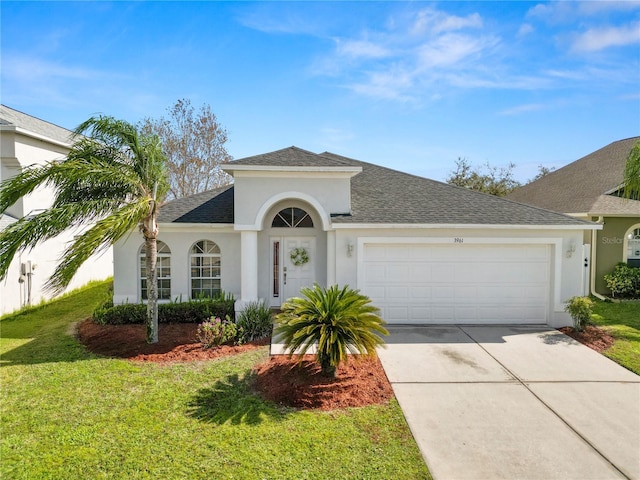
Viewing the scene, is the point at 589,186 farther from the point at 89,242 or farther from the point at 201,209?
the point at 89,242

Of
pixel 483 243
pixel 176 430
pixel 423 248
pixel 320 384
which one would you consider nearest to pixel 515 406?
pixel 320 384

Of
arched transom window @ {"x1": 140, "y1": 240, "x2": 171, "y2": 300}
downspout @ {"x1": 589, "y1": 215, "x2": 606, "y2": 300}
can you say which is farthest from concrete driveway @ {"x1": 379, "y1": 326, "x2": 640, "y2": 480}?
arched transom window @ {"x1": 140, "y1": 240, "x2": 171, "y2": 300}

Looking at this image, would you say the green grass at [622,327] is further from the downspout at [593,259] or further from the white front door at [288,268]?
the white front door at [288,268]

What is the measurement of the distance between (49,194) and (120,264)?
717 cm

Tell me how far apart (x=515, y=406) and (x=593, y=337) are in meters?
5.32

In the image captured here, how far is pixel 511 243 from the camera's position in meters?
10.7

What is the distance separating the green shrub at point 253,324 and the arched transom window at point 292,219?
11.0ft

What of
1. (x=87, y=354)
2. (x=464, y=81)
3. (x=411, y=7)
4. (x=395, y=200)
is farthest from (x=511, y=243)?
(x=87, y=354)

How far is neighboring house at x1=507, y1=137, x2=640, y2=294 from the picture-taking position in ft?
49.2

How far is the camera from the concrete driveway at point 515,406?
4754 mm

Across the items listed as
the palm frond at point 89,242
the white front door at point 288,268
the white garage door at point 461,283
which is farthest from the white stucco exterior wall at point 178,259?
the white garage door at point 461,283

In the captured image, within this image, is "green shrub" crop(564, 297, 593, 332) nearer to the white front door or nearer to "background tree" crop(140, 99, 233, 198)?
the white front door

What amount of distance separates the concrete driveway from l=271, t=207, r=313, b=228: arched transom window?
4857 mm

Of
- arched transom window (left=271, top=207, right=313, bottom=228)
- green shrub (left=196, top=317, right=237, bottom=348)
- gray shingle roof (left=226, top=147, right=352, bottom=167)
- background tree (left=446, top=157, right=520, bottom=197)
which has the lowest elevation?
green shrub (left=196, top=317, right=237, bottom=348)
